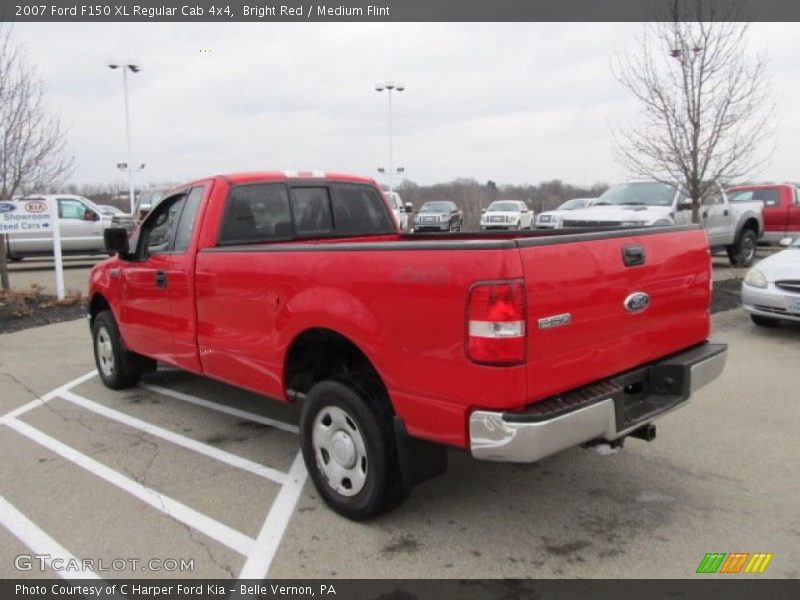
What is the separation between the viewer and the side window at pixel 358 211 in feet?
17.6

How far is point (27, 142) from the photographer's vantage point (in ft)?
39.5

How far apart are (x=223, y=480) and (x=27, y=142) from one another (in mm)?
10498

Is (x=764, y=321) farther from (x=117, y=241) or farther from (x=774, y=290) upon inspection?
(x=117, y=241)

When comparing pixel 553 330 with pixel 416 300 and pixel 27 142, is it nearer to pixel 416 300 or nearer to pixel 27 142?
pixel 416 300

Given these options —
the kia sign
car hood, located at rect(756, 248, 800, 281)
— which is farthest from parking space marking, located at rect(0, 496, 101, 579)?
the kia sign

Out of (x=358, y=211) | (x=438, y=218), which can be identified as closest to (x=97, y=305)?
(x=358, y=211)

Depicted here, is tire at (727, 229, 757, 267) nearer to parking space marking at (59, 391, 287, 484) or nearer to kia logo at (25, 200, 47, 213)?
parking space marking at (59, 391, 287, 484)

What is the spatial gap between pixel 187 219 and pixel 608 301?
3.22 m

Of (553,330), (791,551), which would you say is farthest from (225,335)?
(791,551)

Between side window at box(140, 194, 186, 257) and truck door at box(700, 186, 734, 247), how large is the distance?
11.1 m

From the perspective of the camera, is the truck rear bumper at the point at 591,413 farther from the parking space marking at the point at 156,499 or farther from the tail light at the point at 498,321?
the parking space marking at the point at 156,499

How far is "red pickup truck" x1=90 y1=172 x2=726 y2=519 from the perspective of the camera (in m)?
2.85

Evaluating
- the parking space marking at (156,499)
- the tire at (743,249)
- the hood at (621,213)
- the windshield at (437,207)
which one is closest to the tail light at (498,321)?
the parking space marking at (156,499)

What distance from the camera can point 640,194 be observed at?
513 inches
